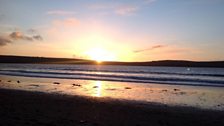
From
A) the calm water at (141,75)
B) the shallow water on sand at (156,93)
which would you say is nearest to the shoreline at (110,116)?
the shallow water on sand at (156,93)

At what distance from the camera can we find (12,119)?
10680 mm

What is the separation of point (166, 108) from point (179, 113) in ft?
5.66

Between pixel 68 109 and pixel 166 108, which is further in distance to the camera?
pixel 166 108

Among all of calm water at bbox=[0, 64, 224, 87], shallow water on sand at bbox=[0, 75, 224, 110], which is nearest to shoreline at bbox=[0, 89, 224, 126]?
shallow water on sand at bbox=[0, 75, 224, 110]

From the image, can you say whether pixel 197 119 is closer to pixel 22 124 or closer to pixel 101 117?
pixel 101 117

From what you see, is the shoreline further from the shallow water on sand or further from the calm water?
the calm water

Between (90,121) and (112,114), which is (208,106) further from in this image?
(90,121)

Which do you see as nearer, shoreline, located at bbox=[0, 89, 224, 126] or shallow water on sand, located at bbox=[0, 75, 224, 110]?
shoreline, located at bbox=[0, 89, 224, 126]

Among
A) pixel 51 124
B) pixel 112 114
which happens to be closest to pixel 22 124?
pixel 51 124

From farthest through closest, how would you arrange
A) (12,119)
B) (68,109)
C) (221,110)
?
(221,110)
(68,109)
(12,119)

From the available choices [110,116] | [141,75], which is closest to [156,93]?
[110,116]

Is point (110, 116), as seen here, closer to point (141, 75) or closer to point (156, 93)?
point (156, 93)

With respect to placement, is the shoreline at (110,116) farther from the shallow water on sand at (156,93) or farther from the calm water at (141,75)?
the calm water at (141,75)

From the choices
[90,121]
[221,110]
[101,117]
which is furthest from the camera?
[221,110]
